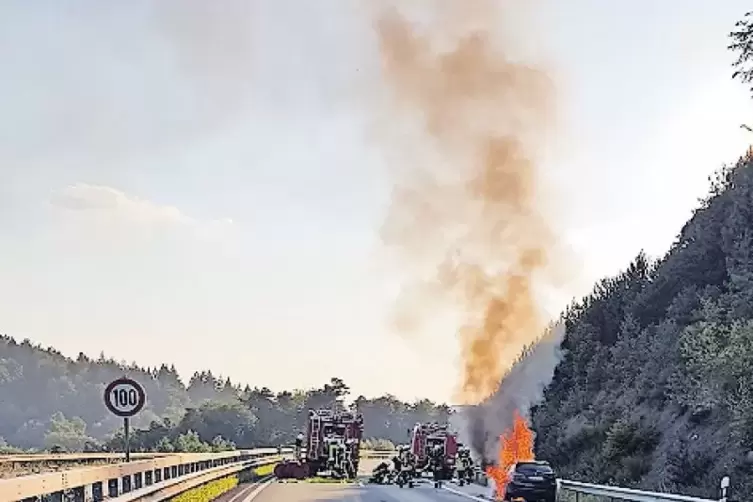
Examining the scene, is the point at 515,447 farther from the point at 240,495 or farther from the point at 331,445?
the point at 240,495

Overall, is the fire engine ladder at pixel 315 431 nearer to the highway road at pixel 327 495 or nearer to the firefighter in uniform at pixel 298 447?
the firefighter in uniform at pixel 298 447

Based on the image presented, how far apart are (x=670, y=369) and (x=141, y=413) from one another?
246 feet

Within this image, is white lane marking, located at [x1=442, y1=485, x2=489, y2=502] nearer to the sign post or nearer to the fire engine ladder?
the fire engine ladder

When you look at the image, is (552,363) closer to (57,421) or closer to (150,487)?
(150,487)

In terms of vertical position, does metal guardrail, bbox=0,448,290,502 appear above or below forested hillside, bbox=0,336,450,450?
below

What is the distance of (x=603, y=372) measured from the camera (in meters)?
50.4

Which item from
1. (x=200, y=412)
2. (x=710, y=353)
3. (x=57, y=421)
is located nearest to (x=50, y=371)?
(x=57, y=421)

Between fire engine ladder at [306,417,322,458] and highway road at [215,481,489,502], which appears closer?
Answer: highway road at [215,481,489,502]

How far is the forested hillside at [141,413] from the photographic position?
11231 centimetres

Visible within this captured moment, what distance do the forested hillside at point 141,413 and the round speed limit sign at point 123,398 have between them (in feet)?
243

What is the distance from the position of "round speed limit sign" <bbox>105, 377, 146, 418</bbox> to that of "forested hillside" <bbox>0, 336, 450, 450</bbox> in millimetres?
74013

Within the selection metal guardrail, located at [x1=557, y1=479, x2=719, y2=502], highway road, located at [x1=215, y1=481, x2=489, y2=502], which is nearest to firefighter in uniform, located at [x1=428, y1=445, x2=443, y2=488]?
highway road, located at [x1=215, y1=481, x2=489, y2=502]

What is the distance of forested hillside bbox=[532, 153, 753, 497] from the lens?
28.5 meters

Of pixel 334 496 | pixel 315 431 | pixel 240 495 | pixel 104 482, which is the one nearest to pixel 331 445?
pixel 315 431
